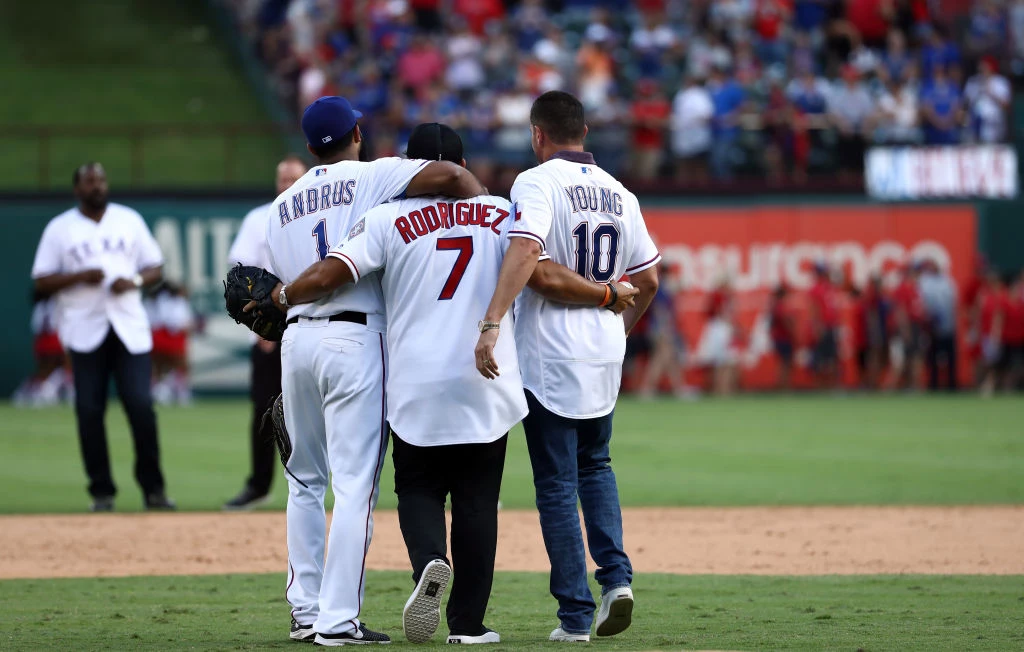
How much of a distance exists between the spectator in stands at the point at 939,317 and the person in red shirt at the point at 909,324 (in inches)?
5.3

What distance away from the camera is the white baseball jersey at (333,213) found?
20.2ft

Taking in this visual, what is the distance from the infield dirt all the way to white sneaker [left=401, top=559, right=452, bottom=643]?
2.89 metres

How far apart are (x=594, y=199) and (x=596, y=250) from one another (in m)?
0.22

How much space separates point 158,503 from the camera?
11172 mm

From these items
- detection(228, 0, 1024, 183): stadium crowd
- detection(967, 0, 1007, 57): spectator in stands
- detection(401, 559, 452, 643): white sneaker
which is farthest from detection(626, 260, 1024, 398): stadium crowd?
detection(401, 559, 452, 643): white sneaker

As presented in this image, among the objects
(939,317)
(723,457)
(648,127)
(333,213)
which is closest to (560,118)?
(333,213)

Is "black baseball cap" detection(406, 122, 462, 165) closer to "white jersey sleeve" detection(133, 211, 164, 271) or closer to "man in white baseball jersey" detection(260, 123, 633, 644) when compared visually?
"man in white baseball jersey" detection(260, 123, 633, 644)

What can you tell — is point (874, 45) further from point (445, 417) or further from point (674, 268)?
point (445, 417)

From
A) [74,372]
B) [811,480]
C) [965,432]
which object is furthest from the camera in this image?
[965,432]

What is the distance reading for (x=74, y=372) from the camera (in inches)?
440

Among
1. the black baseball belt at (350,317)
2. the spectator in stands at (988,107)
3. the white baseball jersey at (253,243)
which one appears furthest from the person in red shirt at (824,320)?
the black baseball belt at (350,317)

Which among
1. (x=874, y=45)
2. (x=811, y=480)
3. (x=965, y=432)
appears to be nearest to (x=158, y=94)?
(x=874, y=45)

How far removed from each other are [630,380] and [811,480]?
13112mm

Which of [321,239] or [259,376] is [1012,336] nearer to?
[259,376]
